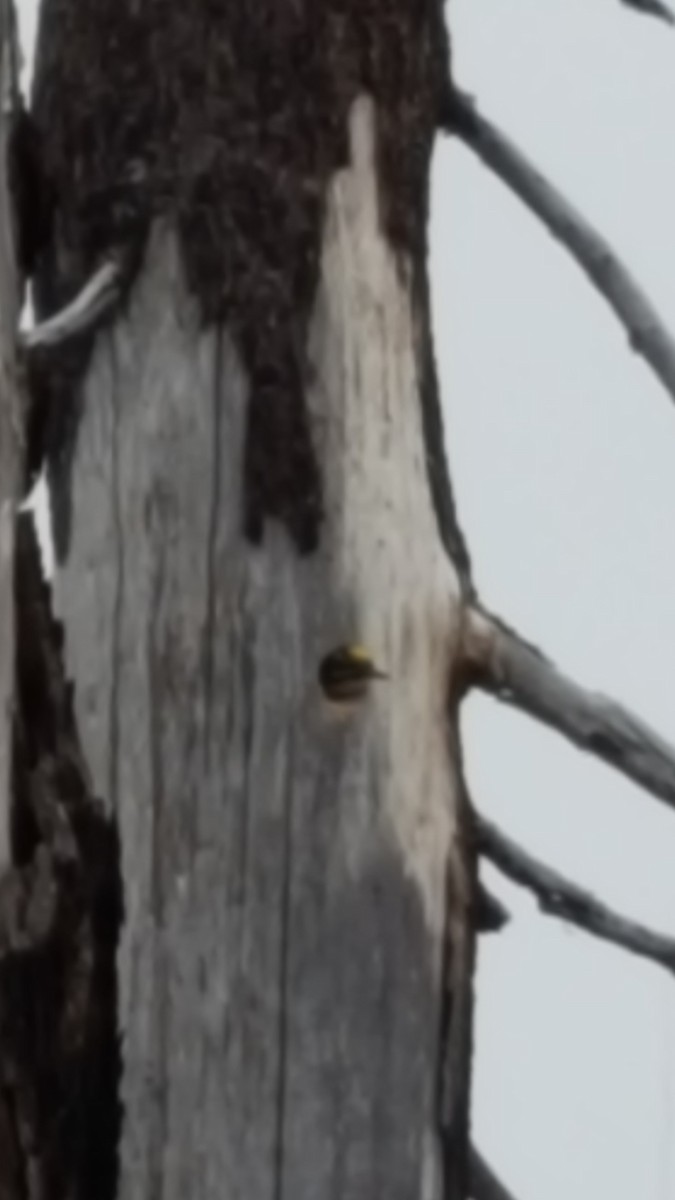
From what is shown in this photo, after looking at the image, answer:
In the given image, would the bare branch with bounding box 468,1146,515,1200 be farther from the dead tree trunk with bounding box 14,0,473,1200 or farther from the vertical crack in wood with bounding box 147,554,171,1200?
the vertical crack in wood with bounding box 147,554,171,1200

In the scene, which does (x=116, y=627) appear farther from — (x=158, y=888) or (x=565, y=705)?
(x=565, y=705)

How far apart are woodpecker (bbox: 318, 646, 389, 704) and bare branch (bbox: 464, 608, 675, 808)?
0.09 metres

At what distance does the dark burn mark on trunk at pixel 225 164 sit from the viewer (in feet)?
8.78

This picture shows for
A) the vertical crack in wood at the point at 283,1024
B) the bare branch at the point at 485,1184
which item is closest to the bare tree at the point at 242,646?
the vertical crack in wood at the point at 283,1024

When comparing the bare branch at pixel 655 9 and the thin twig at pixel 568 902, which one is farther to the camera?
the bare branch at pixel 655 9

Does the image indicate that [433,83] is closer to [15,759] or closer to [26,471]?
[26,471]

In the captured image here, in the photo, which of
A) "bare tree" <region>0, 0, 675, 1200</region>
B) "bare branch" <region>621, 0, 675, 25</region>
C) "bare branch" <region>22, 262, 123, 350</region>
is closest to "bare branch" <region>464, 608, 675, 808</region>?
"bare tree" <region>0, 0, 675, 1200</region>

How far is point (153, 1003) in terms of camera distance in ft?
8.50

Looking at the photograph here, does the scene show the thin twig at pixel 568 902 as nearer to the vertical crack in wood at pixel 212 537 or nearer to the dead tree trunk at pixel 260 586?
the dead tree trunk at pixel 260 586

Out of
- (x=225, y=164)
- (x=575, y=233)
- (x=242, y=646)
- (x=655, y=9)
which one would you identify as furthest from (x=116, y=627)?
(x=655, y=9)

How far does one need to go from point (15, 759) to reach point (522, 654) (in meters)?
0.35

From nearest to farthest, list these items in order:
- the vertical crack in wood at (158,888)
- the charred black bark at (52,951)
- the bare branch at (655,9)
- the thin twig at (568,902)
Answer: the charred black bark at (52,951) < the vertical crack in wood at (158,888) < the thin twig at (568,902) < the bare branch at (655,9)

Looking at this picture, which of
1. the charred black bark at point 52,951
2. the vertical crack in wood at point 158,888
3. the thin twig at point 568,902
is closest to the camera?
the charred black bark at point 52,951

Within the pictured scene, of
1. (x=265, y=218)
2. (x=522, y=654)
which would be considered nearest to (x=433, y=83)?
(x=265, y=218)
